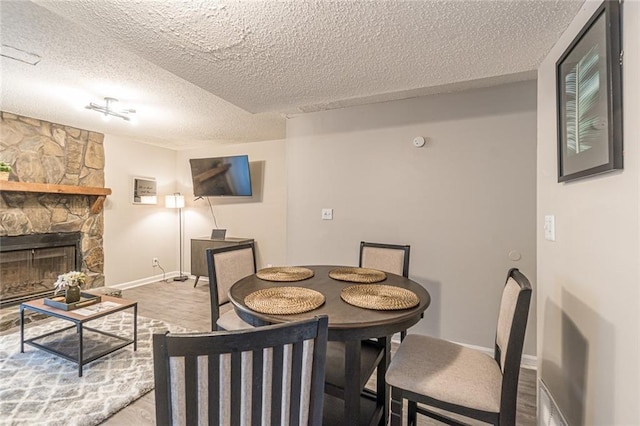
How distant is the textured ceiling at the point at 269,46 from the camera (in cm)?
135

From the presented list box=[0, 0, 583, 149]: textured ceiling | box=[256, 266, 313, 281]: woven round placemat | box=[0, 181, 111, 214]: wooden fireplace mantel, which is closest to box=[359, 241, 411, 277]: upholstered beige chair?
box=[256, 266, 313, 281]: woven round placemat

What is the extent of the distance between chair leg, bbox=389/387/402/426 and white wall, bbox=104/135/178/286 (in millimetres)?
4543

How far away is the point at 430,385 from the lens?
120 centimetres

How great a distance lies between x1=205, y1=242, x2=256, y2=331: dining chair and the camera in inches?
74.1

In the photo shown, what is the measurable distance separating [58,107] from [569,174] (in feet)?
14.3

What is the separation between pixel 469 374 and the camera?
124 cm

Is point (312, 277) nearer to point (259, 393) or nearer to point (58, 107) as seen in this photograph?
point (259, 393)

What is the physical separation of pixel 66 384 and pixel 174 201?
341cm

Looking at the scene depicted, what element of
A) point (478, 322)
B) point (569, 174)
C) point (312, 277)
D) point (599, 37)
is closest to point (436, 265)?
point (478, 322)

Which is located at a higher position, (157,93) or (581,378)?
(157,93)

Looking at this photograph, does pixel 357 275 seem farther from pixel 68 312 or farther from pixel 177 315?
pixel 177 315

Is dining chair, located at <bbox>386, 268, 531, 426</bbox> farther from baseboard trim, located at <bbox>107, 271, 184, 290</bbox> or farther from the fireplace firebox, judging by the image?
baseboard trim, located at <bbox>107, 271, 184, 290</bbox>

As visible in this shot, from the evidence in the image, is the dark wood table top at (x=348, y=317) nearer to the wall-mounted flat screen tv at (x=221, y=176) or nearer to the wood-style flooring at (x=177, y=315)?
the wood-style flooring at (x=177, y=315)

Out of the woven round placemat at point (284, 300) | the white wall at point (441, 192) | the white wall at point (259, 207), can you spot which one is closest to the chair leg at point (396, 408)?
the woven round placemat at point (284, 300)
